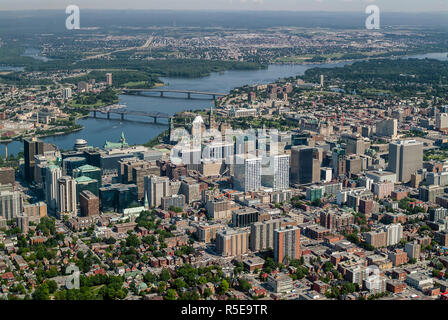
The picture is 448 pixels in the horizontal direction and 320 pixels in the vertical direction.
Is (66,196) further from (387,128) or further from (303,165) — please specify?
(387,128)

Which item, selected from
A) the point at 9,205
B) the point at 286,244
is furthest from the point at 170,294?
the point at 9,205

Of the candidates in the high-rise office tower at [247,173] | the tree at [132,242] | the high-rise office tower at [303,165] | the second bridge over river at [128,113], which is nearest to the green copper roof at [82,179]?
the tree at [132,242]

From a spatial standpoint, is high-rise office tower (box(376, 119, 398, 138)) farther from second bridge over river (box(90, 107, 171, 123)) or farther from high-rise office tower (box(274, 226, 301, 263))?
high-rise office tower (box(274, 226, 301, 263))

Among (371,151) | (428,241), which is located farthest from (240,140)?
(428,241)

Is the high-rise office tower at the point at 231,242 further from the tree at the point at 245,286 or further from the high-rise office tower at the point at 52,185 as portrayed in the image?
the high-rise office tower at the point at 52,185

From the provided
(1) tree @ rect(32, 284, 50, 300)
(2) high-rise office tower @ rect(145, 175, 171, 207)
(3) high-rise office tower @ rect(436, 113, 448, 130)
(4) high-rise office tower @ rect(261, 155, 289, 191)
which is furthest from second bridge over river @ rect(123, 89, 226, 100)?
(1) tree @ rect(32, 284, 50, 300)
